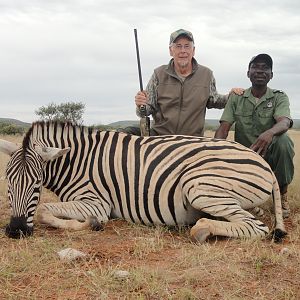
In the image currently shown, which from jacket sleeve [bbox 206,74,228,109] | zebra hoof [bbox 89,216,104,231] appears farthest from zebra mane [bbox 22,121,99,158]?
jacket sleeve [bbox 206,74,228,109]

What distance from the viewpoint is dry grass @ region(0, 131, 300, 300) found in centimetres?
248

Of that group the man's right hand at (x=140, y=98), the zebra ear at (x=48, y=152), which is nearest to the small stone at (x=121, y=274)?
the zebra ear at (x=48, y=152)

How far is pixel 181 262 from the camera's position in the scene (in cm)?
296

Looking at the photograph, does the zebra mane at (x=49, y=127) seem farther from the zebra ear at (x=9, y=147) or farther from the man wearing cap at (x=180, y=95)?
the man wearing cap at (x=180, y=95)

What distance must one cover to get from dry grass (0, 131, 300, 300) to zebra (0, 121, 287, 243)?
0.21 m

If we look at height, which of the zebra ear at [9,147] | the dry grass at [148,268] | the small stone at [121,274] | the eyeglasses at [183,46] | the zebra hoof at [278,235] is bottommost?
the zebra hoof at [278,235]

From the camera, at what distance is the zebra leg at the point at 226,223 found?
3.55 metres

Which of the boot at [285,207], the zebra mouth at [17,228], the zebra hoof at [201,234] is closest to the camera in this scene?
→ the zebra hoof at [201,234]

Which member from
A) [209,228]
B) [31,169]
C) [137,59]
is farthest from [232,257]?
[137,59]

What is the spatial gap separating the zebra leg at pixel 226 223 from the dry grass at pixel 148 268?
0.27 ft

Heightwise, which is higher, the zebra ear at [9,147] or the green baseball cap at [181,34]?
the green baseball cap at [181,34]

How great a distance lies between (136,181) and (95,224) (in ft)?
1.68

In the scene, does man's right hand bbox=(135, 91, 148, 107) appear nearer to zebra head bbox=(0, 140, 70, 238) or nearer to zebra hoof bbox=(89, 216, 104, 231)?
zebra head bbox=(0, 140, 70, 238)

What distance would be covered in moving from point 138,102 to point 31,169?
87.0 inches
